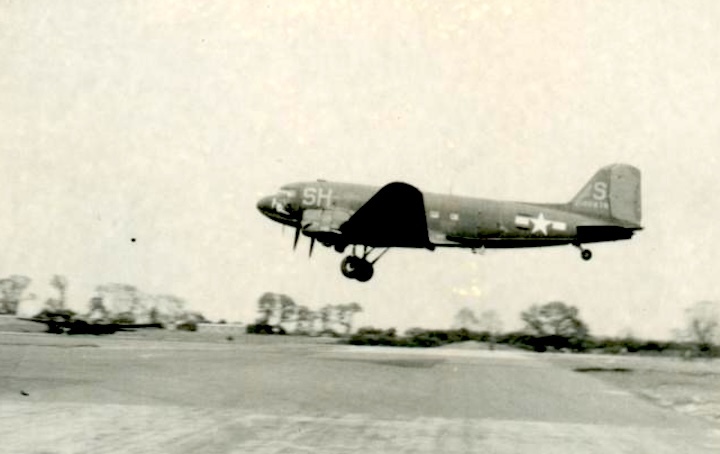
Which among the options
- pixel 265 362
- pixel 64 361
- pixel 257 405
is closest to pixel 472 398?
pixel 257 405

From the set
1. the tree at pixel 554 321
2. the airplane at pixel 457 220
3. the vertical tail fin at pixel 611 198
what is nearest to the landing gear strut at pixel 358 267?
the airplane at pixel 457 220

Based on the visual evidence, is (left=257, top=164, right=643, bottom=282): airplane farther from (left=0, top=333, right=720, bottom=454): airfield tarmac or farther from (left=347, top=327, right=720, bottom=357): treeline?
(left=347, top=327, right=720, bottom=357): treeline

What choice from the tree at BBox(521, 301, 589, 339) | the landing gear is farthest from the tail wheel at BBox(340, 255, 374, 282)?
the tree at BBox(521, 301, 589, 339)

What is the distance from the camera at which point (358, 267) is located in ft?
126

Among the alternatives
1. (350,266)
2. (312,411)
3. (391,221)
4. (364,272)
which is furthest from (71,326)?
(312,411)

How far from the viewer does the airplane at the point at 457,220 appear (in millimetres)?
37844

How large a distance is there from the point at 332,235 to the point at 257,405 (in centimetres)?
1719

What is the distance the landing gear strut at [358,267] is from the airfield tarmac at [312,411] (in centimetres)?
599

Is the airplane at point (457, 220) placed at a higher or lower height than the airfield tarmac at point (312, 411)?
higher

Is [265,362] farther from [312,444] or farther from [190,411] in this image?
[312,444]

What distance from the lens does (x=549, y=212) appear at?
131ft

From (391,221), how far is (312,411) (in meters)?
17.4

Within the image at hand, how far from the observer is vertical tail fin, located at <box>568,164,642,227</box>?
1591 inches

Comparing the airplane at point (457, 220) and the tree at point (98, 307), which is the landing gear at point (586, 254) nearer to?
the airplane at point (457, 220)
